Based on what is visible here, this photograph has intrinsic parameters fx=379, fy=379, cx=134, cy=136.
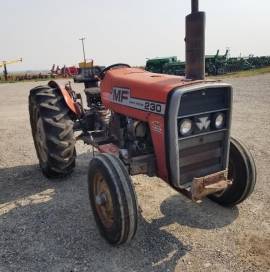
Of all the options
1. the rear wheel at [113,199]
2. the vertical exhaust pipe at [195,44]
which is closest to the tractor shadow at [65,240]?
the rear wheel at [113,199]

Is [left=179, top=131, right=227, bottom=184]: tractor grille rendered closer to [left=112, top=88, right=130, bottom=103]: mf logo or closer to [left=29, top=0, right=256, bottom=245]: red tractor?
[left=29, top=0, right=256, bottom=245]: red tractor

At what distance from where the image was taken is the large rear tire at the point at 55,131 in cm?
486

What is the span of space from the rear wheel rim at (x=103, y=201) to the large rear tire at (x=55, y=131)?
123 cm

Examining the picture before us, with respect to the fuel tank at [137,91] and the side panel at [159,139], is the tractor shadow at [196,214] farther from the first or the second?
the fuel tank at [137,91]

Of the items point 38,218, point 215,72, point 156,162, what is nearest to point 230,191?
point 156,162

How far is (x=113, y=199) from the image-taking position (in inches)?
134

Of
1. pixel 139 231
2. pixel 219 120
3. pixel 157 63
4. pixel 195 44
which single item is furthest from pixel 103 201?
pixel 157 63

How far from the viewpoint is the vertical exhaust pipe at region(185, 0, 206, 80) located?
155 inches

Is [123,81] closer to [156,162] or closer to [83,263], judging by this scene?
[156,162]

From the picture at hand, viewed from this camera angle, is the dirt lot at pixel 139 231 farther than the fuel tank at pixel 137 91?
No

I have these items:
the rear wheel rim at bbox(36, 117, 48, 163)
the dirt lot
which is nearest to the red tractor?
the rear wheel rim at bbox(36, 117, 48, 163)

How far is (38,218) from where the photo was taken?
4.36m

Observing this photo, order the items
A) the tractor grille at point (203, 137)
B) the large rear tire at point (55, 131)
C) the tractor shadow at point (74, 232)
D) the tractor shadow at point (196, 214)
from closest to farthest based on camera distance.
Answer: the tractor shadow at point (74, 232) → the tractor grille at point (203, 137) → the tractor shadow at point (196, 214) → the large rear tire at point (55, 131)

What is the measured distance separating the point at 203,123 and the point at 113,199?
3.76ft
